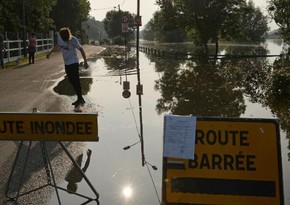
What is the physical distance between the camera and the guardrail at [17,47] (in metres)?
25.3

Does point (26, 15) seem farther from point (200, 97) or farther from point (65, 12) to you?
point (200, 97)

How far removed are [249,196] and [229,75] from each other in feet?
48.5

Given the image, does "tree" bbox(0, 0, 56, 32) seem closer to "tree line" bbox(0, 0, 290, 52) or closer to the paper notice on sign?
"tree line" bbox(0, 0, 290, 52)

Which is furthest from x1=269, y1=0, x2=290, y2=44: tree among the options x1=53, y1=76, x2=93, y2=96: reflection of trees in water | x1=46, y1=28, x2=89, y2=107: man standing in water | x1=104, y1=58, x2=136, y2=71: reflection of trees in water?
x1=46, y1=28, x2=89, y2=107: man standing in water

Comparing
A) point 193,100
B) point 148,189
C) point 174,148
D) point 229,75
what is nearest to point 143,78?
point 229,75

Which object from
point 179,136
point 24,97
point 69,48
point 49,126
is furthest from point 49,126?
point 24,97

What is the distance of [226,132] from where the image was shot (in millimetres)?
3852

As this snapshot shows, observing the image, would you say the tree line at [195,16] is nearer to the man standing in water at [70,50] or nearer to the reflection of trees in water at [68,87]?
the reflection of trees in water at [68,87]

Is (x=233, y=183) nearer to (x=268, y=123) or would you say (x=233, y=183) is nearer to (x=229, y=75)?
(x=268, y=123)

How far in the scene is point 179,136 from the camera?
12.7 ft

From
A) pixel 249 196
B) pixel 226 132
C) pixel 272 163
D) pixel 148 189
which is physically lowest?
pixel 148 189

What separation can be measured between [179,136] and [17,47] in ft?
89.1

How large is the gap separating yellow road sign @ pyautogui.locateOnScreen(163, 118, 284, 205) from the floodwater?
3.62 ft

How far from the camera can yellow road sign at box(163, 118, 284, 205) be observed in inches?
151
